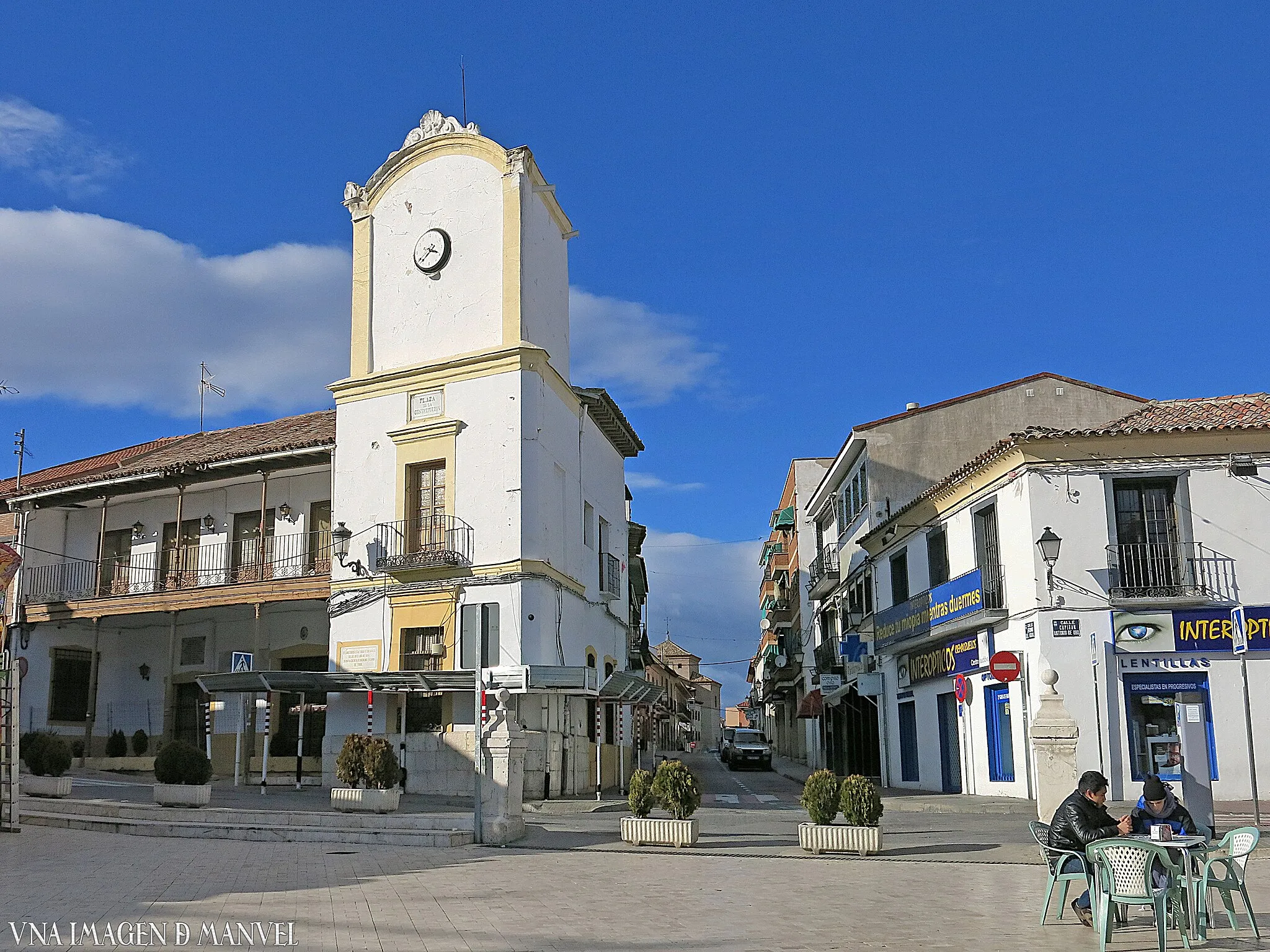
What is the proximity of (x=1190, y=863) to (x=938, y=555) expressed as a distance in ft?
61.0

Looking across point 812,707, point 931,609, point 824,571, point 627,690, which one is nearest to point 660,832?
point 627,690

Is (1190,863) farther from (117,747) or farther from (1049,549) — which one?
(117,747)

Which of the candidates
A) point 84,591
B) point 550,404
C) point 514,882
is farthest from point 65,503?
point 514,882

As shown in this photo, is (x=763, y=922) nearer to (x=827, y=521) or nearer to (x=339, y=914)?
(x=339, y=914)

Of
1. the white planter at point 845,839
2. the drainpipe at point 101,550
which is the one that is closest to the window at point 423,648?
the drainpipe at point 101,550

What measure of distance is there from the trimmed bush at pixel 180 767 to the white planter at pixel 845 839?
10.4m

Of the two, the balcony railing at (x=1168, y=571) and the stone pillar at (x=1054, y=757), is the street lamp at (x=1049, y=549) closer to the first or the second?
the balcony railing at (x=1168, y=571)

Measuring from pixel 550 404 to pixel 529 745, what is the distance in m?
7.90

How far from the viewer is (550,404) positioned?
26.9m

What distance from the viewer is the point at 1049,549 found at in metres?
21.3

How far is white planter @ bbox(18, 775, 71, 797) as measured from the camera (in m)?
21.0

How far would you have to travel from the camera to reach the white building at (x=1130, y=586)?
21359 mm

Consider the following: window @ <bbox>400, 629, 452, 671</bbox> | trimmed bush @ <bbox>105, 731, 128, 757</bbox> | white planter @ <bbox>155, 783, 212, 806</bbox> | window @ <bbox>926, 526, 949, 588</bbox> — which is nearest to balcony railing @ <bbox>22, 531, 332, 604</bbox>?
window @ <bbox>400, 629, 452, 671</bbox>

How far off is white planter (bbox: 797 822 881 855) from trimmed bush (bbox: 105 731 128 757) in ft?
68.5
